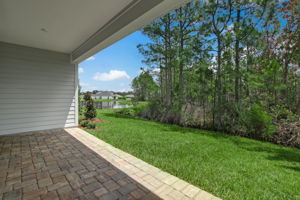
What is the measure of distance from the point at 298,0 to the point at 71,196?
7581 millimetres

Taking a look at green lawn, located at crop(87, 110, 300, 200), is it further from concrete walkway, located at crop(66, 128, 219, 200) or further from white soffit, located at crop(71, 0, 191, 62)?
white soffit, located at crop(71, 0, 191, 62)

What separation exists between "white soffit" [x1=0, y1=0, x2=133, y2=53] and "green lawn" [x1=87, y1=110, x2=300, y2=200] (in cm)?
267

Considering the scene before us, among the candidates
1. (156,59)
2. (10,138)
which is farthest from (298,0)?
(10,138)

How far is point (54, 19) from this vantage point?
2.50 metres

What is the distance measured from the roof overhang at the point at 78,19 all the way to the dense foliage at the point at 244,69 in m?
4.19

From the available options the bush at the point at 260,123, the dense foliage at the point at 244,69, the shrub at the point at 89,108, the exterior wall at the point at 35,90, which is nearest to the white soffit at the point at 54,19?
the exterior wall at the point at 35,90

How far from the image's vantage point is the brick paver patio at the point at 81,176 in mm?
1620

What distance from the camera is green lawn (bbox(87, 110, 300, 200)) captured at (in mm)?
1750

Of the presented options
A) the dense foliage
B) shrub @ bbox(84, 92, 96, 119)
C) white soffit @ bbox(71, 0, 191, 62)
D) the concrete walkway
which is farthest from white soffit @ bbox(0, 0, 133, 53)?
the dense foliage

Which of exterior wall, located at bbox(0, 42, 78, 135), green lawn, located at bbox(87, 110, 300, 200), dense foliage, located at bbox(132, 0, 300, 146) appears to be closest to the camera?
green lawn, located at bbox(87, 110, 300, 200)

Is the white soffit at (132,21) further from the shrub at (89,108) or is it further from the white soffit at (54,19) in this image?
the shrub at (89,108)

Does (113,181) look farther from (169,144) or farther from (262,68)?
(262,68)

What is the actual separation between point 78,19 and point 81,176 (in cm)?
269

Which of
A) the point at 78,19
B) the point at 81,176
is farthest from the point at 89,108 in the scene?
the point at 81,176
